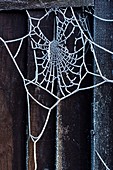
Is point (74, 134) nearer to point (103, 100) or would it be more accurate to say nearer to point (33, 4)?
point (103, 100)

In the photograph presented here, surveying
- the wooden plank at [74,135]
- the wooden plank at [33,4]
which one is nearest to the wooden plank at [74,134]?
the wooden plank at [74,135]

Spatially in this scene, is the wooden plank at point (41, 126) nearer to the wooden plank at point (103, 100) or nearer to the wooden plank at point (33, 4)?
the wooden plank at point (33, 4)

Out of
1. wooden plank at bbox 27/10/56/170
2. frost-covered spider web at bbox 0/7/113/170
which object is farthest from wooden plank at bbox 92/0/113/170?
wooden plank at bbox 27/10/56/170

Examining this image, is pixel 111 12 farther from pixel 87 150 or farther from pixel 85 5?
pixel 87 150

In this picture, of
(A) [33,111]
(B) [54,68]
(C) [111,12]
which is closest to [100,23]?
(C) [111,12]

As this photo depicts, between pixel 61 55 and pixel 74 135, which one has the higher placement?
pixel 61 55

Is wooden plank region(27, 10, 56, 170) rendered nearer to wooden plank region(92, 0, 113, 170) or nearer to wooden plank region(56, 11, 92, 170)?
wooden plank region(56, 11, 92, 170)

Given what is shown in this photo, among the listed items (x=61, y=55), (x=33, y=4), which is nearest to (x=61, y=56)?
(x=61, y=55)
